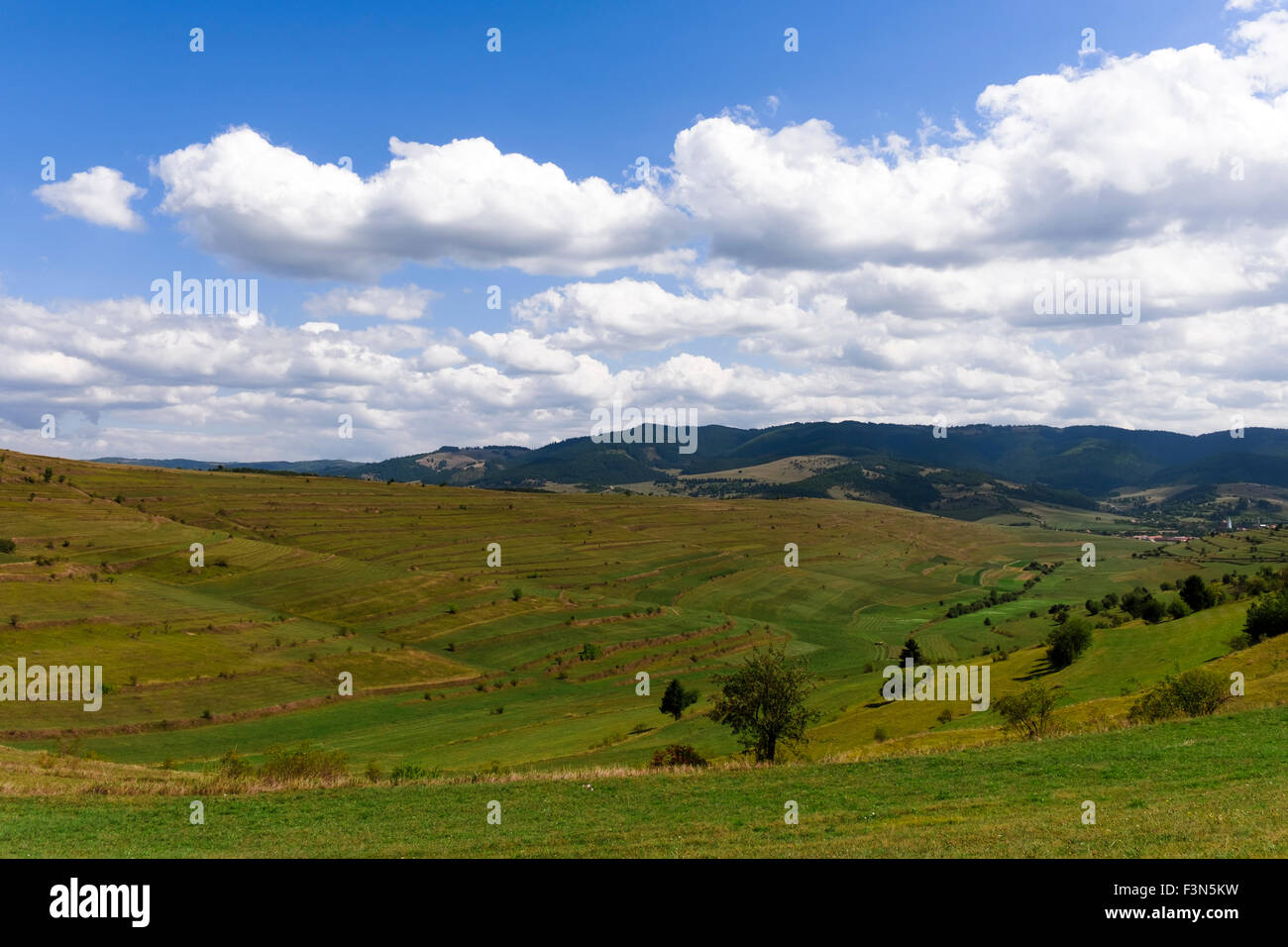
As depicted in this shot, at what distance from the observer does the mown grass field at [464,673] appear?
30.9m

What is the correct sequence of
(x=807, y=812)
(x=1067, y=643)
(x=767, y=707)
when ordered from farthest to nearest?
(x=1067, y=643) < (x=767, y=707) < (x=807, y=812)

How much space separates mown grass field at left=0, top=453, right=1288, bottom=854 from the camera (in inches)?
1218

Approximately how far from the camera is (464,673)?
12100 cm

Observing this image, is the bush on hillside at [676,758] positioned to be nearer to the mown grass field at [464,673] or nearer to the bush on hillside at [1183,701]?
the mown grass field at [464,673]

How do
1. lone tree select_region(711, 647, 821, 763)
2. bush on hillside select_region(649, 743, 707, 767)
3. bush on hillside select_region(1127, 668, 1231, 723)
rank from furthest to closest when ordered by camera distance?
1. lone tree select_region(711, 647, 821, 763)
2. bush on hillside select_region(649, 743, 707, 767)
3. bush on hillside select_region(1127, 668, 1231, 723)

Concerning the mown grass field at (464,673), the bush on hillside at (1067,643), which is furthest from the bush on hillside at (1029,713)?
the bush on hillside at (1067,643)

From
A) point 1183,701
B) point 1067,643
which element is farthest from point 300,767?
point 1067,643

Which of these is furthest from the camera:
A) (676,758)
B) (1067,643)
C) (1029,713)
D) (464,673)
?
(464,673)

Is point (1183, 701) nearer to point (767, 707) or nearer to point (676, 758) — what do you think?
point (767, 707)

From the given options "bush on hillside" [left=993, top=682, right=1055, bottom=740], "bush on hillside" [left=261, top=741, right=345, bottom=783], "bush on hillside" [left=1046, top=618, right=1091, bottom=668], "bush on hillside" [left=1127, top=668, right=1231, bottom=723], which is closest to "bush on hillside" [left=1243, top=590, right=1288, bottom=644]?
"bush on hillside" [left=1046, top=618, right=1091, bottom=668]

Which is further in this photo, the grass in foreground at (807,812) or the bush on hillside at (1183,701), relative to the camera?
the bush on hillside at (1183,701)

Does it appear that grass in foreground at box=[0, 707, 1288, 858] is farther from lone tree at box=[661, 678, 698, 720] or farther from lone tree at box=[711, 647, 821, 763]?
lone tree at box=[661, 678, 698, 720]

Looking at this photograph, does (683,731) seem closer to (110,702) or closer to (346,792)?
(346,792)
